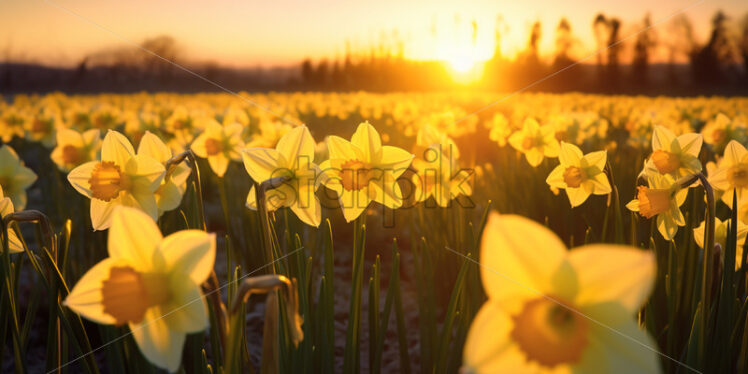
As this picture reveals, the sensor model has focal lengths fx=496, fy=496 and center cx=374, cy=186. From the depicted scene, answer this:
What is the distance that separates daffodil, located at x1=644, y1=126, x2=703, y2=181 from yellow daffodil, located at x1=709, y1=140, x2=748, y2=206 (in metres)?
0.07

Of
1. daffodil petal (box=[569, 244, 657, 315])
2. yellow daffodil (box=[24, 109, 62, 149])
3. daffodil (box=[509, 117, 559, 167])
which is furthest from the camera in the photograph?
yellow daffodil (box=[24, 109, 62, 149])

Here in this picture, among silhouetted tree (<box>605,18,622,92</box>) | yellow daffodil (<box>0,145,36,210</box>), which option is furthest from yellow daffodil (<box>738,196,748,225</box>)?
silhouetted tree (<box>605,18,622,92</box>)

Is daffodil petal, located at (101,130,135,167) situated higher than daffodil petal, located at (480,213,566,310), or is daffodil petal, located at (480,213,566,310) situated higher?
daffodil petal, located at (101,130,135,167)

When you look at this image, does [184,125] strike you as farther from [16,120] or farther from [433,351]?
[433,351]

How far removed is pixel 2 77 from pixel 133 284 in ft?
162

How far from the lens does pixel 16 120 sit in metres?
5.77

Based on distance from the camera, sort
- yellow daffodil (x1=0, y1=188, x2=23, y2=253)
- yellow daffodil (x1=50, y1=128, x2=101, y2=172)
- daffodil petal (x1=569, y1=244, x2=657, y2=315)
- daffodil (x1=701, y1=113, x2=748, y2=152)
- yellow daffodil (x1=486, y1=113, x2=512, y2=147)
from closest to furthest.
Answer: daffodil petal (x1=569, y1=244, x2=657, y2=315)
yellow daffodil (x1=0, y1=188, x2=23, y2=253)
yellow daffodil (x1=50, y1=128, x2=101, y2=172)
daffodil (x1=701, y1=113, x2=748, y2=152)
yellow daffodil (x1=486, y1=113, x2=512, y2=147)

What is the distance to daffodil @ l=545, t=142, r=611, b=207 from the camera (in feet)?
6.48

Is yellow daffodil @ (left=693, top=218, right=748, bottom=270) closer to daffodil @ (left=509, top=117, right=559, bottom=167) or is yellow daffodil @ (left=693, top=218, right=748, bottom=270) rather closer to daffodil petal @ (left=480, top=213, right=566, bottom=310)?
daffodil petal @ (left=480, top=213, right=566, bottom=310)

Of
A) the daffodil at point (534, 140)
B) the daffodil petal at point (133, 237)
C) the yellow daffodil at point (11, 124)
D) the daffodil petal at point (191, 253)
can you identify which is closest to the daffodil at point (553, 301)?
the daffodil petal at point (191, 253)

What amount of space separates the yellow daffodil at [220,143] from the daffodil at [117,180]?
1.17 meters

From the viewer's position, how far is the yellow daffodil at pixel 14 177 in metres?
2.03

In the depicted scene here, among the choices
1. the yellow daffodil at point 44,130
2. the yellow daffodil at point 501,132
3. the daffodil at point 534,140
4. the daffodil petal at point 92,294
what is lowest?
the daffodil petal at point 92,294

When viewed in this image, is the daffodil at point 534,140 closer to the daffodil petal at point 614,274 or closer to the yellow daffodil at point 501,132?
the yellow daffodil at point 501,132
